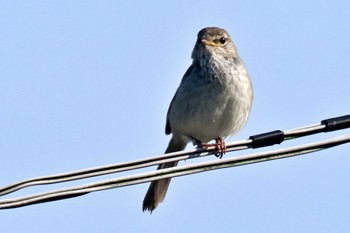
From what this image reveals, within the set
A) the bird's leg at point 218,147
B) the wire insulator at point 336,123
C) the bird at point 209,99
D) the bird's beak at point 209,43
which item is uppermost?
the bird's beak at point 209,43

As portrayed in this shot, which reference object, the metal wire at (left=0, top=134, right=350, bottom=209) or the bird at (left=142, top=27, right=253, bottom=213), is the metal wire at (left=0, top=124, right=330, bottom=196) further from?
the bird at (left=142, top=27, right=253, bottom=213)

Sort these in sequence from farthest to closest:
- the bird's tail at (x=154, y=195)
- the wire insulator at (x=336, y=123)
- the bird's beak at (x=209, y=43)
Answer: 1. the bird's beak at (x=209, y=43)
2. the bird's tail at (x=154, y=195)
3. the wire insulator at (x=336, y=123)

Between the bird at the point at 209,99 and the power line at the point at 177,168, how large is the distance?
319cm

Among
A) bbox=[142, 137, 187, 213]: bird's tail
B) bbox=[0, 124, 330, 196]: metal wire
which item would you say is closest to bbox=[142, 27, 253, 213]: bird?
bbox=[142, 137, 187, 213]: bird's tail

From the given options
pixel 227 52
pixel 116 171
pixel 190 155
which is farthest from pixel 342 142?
pixel 227 52

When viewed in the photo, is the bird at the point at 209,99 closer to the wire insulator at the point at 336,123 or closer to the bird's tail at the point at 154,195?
the bird's tail at the point at 154,195

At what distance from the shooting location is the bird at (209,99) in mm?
11055

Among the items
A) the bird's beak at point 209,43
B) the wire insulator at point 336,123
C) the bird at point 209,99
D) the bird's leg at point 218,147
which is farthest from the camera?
Answer: the bird's beak at point 209,43

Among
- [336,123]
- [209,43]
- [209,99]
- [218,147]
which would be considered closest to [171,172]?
[336,123]

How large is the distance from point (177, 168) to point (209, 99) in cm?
433

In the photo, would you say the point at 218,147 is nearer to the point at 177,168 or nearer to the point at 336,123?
the point at 336,123

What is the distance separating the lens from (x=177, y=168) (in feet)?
22.1

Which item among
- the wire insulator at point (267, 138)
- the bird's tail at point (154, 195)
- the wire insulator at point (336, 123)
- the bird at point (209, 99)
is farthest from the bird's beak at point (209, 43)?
the wire insulator at point (336, 123)

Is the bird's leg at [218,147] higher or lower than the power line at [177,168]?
higher
